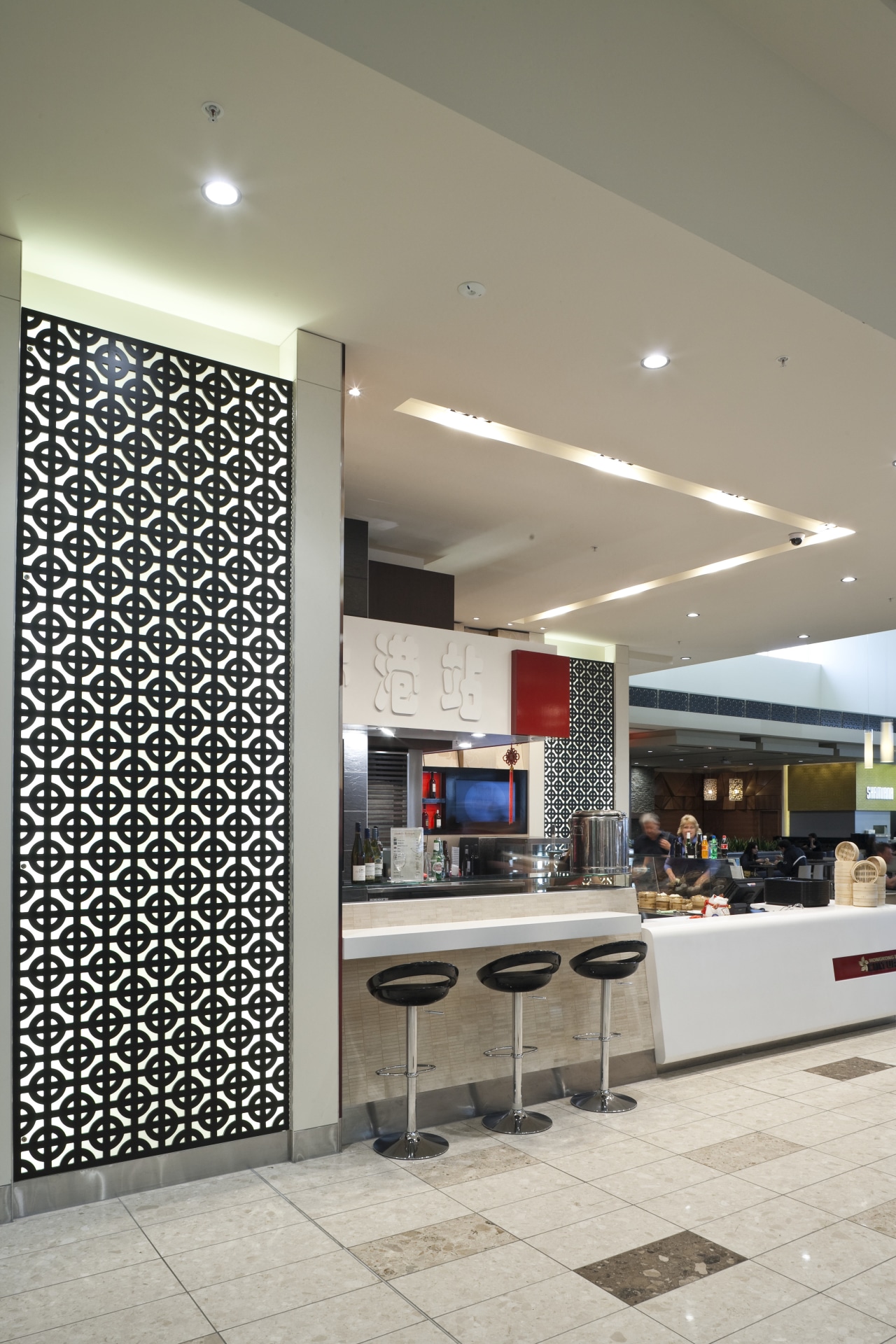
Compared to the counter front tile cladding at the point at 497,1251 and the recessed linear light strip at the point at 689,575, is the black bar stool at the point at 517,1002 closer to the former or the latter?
the counter front tile cladding at the point at 497,1251

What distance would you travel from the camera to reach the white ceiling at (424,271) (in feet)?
8.74

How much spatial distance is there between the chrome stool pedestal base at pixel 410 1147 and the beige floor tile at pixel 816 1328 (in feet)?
5.27

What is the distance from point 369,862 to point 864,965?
132 inches

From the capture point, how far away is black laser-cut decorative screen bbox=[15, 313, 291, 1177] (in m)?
3.40

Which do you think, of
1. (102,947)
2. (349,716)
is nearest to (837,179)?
(349,716)

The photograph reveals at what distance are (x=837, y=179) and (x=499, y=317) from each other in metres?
1.44

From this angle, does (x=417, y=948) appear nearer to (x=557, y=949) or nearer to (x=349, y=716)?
(x=557, y=949)

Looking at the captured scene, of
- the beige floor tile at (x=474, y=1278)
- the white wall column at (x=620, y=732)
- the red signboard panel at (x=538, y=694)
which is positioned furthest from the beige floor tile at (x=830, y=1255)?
the white wall column at (x=620, y=732)

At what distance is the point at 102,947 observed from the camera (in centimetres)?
349

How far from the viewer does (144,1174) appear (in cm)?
349

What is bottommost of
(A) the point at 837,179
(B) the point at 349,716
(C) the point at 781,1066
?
(C) the point at 781,1066

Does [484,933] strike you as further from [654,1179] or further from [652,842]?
[652,842]

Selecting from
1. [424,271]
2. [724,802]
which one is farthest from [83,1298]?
[724,802]

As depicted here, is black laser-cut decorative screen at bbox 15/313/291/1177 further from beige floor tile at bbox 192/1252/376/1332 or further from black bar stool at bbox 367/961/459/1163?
beige floor tile at bbox 192/1252/376/1332
